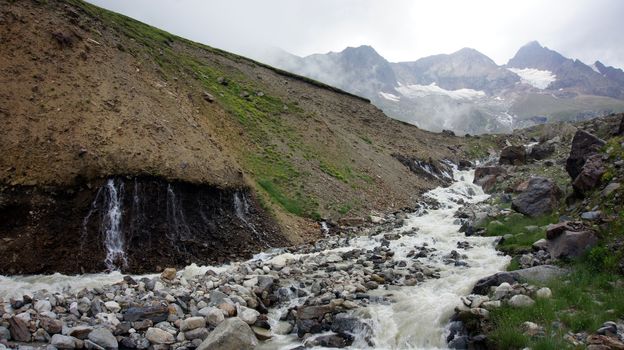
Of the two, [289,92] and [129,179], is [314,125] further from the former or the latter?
[129,179]

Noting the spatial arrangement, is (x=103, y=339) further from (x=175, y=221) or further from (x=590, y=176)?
(x=590, y=176)

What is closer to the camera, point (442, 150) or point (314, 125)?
point (314, 125)

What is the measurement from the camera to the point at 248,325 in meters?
14.1

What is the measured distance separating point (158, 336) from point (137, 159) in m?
11.4

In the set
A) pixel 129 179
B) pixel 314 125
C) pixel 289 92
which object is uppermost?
pixel 289 92

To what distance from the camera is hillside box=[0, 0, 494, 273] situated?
18969 mm

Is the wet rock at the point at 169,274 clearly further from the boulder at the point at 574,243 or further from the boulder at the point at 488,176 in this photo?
the boulder at the point at 488,176

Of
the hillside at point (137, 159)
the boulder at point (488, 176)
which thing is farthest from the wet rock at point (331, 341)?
the boulder at point (488, 176)

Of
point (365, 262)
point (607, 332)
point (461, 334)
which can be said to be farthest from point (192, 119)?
point (607, 332)

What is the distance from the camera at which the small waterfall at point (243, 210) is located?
82.5 feet

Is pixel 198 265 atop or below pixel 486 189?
below

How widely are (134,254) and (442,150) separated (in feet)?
222

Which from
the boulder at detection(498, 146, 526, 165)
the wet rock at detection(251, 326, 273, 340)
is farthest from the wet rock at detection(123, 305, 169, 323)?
the boulder at detection(498, 146, 526, 165)

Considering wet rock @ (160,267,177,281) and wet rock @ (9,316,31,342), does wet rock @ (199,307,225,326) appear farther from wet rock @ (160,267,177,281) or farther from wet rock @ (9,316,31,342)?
wet rock @ (9,316,31,342)
